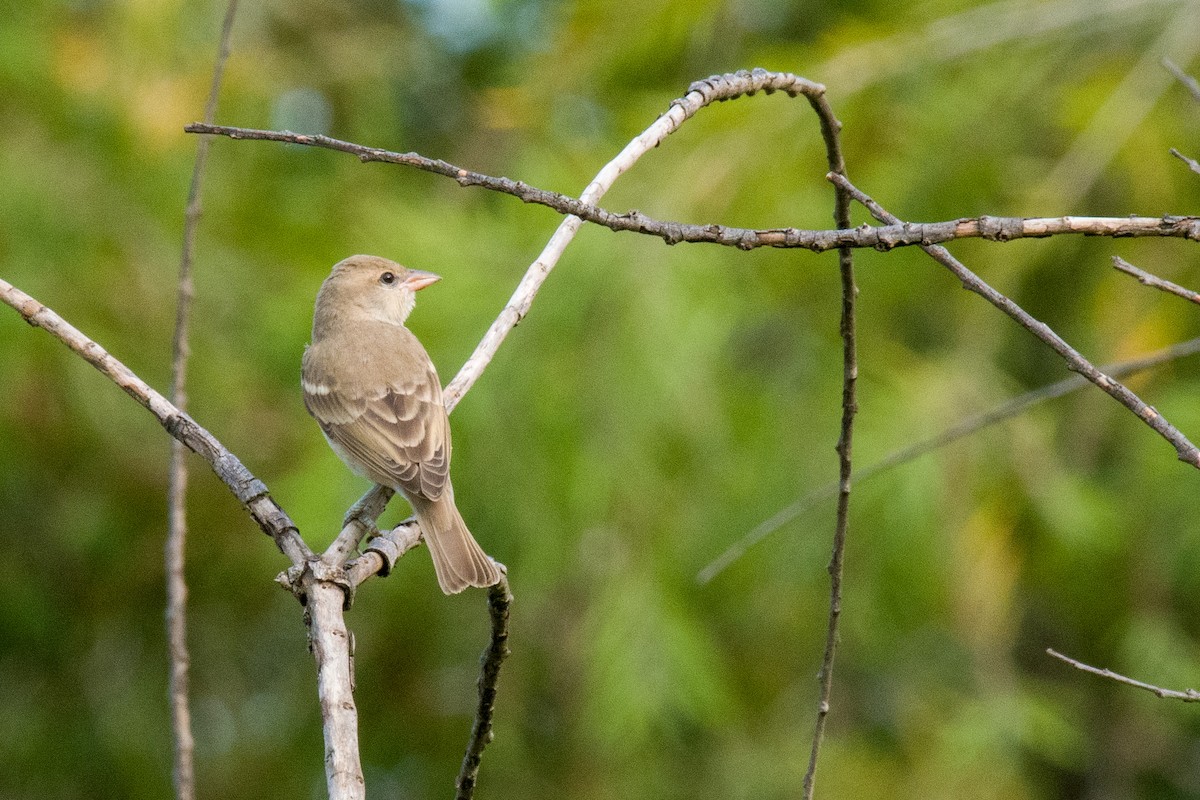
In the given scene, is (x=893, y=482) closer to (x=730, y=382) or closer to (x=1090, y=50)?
(x=730, y=382)

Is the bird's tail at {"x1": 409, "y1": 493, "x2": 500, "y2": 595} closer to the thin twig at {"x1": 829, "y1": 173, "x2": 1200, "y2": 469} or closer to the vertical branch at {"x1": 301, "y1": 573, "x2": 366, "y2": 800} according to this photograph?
the vertical branch at {"x1": 301, "y1": 573, "x2": 366, "y2": 800}

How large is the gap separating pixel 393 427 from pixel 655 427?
3.65ft

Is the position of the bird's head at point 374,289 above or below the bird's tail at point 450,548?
above

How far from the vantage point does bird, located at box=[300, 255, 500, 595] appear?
384cm

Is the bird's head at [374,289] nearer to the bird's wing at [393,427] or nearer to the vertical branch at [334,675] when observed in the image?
the bird's wing at [393,427]

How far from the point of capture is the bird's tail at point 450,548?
346 centimetres

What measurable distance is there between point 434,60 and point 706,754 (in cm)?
554

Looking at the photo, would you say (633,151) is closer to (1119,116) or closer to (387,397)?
(387,397)

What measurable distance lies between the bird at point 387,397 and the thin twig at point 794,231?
52.9 inches

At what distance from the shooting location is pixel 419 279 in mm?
5277

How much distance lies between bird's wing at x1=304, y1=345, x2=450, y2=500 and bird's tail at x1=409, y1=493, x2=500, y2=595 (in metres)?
0.06

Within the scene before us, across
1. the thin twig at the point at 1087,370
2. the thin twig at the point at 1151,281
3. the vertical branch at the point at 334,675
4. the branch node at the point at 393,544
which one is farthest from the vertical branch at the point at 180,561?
the thin twig at the point at 1151,281

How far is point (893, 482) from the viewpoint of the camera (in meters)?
5.39

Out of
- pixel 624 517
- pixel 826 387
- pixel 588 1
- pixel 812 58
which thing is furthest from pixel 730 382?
pixel 588 1
